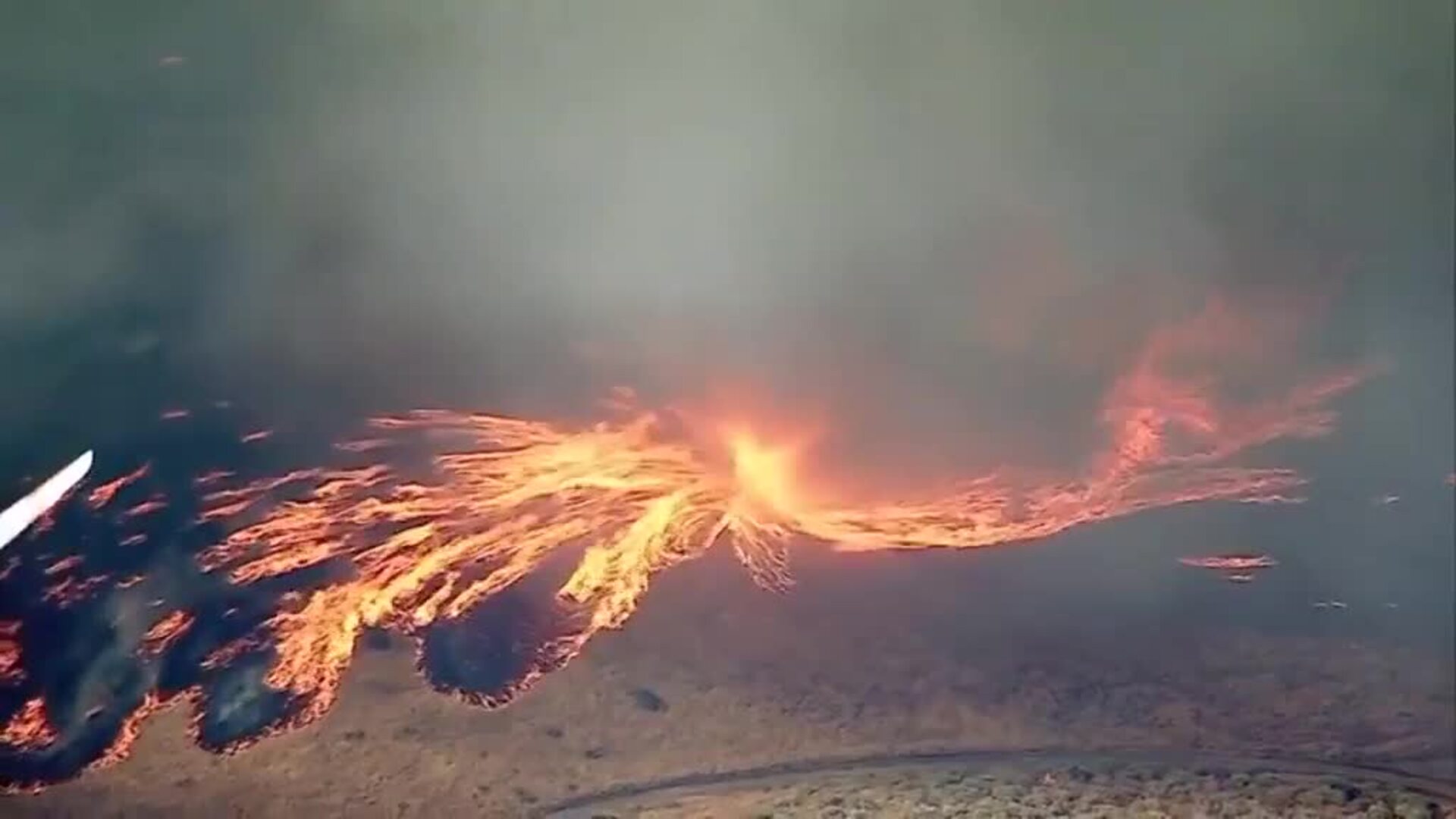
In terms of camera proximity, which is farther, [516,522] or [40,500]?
[516,522]

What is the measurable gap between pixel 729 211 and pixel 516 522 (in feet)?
3.35

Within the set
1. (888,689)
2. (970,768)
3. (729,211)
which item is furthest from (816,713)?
(729,211)

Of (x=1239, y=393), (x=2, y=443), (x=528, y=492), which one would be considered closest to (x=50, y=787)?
(x=2, y=443)

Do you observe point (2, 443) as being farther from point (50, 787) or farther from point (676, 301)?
point (676, 301)

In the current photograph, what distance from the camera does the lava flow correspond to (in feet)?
13.4

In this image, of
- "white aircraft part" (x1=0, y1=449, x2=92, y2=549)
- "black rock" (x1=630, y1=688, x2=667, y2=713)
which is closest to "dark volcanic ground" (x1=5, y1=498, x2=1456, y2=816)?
"black rock" (x1=630, y1=688, x2=667, y2=713)

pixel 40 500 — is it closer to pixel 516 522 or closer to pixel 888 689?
pixel 516 522

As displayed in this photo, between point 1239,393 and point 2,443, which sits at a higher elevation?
point 1239,393

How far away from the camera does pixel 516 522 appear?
14.3 ft

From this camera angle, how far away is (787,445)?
4.52 metres

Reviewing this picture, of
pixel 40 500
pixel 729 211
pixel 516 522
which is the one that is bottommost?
pixel 40 500

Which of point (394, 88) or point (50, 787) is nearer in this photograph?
point (50, 787)

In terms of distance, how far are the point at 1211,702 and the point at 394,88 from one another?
2.76m

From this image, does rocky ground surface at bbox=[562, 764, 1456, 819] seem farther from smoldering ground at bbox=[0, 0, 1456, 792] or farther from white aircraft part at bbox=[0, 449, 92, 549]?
white aircraft part at bbox=[0, 449, 92, 549]
